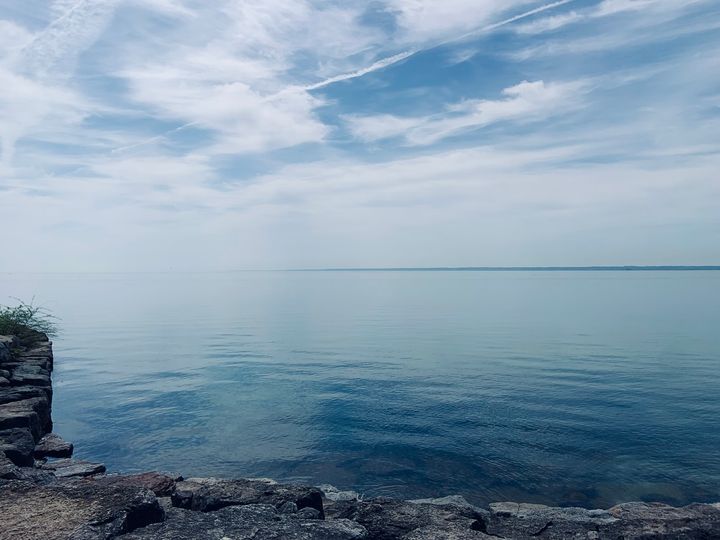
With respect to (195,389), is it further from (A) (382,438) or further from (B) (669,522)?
(B) (669,522)

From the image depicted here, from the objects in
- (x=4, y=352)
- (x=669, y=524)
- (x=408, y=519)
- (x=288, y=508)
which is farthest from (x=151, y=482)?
(x=4, y=352)

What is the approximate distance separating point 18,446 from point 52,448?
333 centimetres

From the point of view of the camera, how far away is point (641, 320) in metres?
56.9

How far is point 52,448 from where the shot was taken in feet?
50.3

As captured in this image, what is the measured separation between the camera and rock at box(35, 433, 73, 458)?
15.1m

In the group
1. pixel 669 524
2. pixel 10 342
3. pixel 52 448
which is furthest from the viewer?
pixel 10 342

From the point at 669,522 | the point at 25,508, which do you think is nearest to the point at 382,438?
the point at 669,522

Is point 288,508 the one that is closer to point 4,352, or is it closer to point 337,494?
point 337,494

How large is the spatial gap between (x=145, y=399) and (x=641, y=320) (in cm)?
5195

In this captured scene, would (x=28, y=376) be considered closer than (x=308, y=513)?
No

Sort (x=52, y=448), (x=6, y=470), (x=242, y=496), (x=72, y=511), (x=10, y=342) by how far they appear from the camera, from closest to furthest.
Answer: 1. (x=72, y=511)
2. (x=6, y=470)
3. (x=242, y=496)
4. (x=52, y=448)
5. (x=10, y=342)

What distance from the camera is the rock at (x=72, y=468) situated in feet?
41.6

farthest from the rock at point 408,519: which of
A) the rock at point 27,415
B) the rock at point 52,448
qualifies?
the rock at point 52,448

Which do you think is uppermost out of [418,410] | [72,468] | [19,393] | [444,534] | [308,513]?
[19,393]
